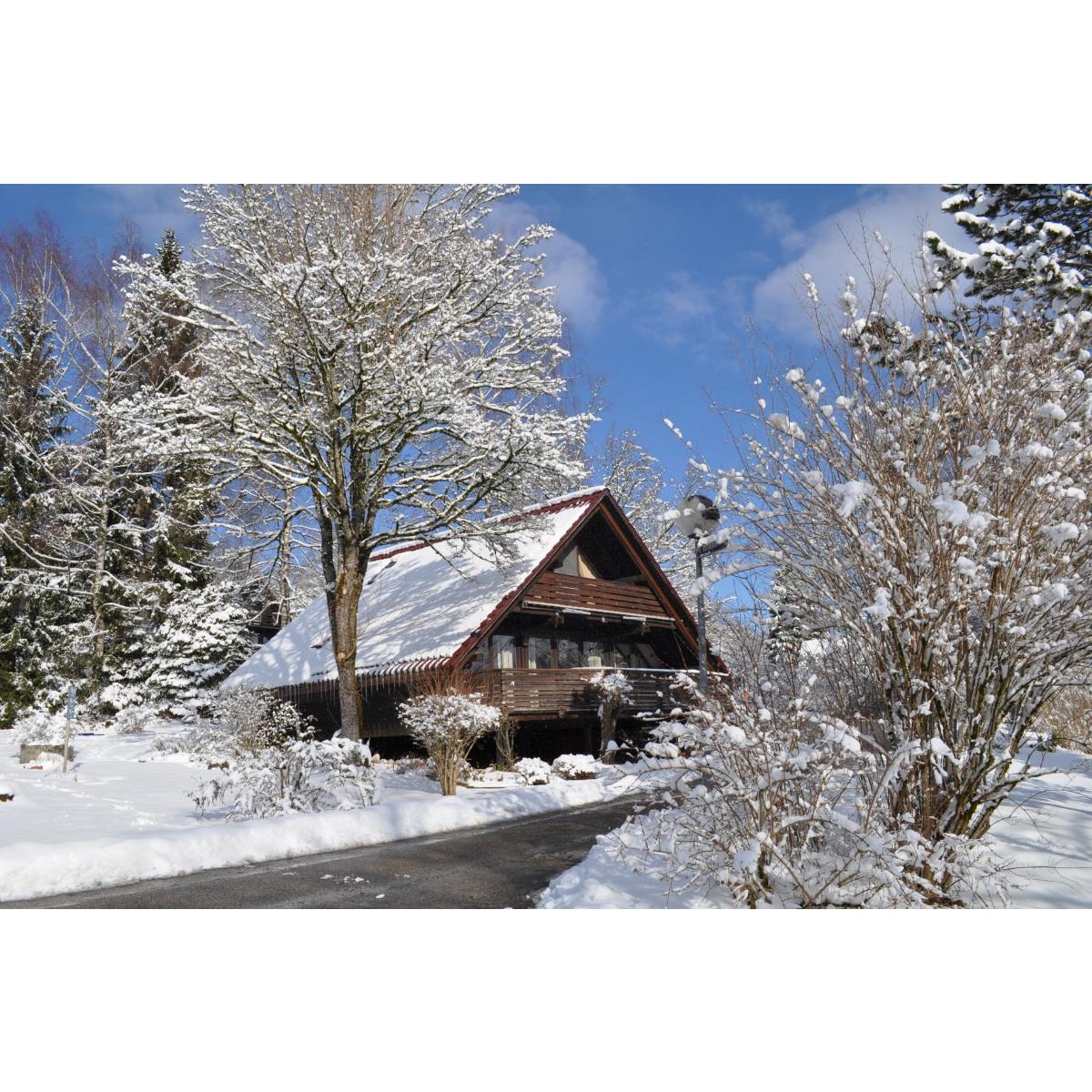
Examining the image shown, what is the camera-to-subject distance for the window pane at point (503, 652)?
59.9 ft

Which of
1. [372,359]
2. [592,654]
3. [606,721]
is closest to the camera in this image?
[372,359]

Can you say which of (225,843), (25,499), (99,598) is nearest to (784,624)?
(225,843)

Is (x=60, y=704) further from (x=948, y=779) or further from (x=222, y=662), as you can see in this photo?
(x=948, y=779)

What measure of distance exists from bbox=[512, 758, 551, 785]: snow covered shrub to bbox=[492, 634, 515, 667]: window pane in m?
3.66

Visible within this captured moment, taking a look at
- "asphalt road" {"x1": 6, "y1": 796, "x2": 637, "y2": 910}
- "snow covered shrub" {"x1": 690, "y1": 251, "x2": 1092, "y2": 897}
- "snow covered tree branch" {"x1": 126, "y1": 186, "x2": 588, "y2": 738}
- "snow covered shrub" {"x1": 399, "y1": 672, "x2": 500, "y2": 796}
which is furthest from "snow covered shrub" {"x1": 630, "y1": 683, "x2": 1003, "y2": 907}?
"snow covered tree branch" {"x1": 126, "y1": 186, "x2": 588, "y2": 738}

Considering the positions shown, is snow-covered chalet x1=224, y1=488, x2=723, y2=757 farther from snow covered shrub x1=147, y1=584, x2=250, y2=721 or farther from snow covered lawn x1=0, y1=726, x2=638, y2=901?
snow covered lawn x1=0, y1=726, x2=638, y2=901

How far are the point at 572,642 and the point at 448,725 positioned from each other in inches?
322

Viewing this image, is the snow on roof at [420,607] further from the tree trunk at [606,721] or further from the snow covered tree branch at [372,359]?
the tree trunk at [606,721]

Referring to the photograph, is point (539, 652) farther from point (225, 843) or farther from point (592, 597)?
point (225, 843)

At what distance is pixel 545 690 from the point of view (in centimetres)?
1748

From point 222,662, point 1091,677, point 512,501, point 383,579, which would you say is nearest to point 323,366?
point 512,501

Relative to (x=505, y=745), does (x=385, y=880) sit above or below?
above

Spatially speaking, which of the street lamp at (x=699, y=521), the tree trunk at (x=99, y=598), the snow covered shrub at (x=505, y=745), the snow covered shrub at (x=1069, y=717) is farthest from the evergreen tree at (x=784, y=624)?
the tree trunk at (x=99, y=598)
